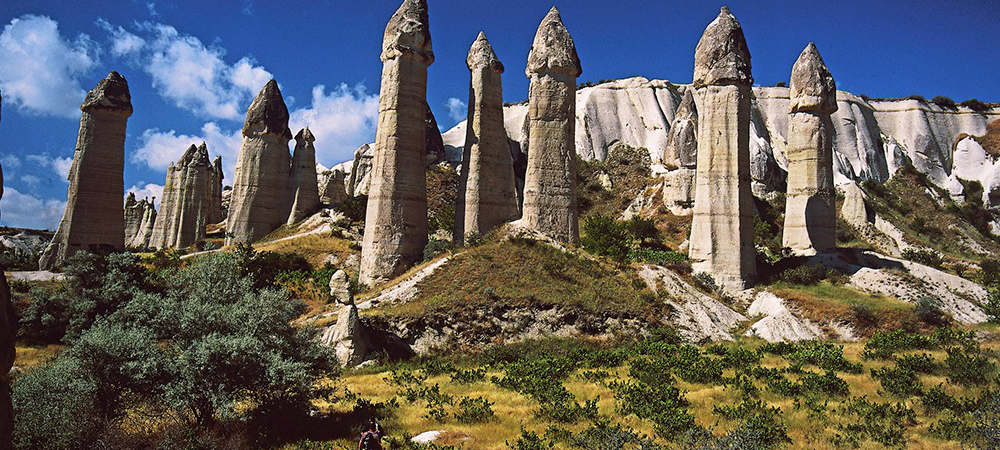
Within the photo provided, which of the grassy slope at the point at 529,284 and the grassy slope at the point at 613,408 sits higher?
the grassy slope at the point at 529,284

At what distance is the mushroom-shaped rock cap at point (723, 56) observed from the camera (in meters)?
25.7

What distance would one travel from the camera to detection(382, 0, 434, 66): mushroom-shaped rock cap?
24703 millimetres

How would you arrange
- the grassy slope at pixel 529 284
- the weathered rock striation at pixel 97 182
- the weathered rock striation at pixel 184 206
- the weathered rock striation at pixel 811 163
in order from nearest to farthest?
the grassy slope at pixel 529 284
the weathered rock striation at pixel 97 182
the weathered rock striation at pixel 811 163
the weathered rock striation at pixel 184 206

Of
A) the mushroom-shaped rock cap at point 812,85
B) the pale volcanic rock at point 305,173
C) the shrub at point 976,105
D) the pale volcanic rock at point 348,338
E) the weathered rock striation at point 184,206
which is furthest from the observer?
the shrub at point 976,105

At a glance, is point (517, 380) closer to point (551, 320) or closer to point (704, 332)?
point (551, 320)

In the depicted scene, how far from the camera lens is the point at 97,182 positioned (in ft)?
83.4

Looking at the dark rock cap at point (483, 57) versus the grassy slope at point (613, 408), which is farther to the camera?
the dark rock cap at point (483, 57)

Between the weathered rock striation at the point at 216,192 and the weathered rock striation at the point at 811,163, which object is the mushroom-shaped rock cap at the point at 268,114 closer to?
the weathered rock striation at the point at 216,192

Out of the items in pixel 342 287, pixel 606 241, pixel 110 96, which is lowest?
pixel 342 287

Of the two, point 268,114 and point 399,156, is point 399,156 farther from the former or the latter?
point 268,114

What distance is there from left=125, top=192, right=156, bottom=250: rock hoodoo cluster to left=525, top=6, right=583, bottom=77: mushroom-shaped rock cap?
3432cm

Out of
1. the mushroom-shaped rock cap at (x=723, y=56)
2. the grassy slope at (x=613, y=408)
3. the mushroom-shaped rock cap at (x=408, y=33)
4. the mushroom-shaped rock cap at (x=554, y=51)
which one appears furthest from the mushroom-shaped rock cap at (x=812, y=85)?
the mushroom-shaped rock cap at (x=408, y=33)

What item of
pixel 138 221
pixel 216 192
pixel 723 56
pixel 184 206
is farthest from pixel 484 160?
pixel 138 221

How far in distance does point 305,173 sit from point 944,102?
79835mm
